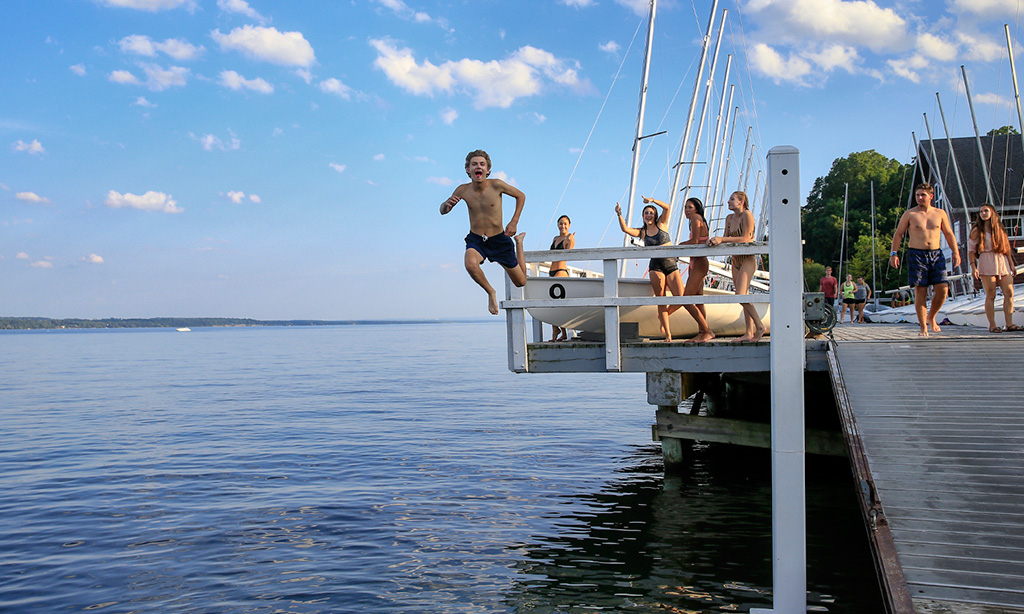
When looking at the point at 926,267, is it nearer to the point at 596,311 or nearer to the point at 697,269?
the point at 697,269

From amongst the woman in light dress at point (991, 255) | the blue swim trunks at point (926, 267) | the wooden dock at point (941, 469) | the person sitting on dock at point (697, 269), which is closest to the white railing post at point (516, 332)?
the person sitting on dock at point (697, 269)

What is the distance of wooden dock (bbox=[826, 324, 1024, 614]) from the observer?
4.17 meters

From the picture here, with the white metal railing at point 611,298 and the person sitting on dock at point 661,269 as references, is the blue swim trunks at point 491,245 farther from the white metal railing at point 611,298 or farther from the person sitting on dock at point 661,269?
the person sitting on dock at point 661,269

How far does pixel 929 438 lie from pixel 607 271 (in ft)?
11.1

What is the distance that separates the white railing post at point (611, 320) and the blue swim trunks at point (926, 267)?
4478mm

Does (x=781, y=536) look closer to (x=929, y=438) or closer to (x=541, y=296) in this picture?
(x=929, y=438)

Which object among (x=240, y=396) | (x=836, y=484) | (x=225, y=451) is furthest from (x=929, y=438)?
(x=240, y=396)

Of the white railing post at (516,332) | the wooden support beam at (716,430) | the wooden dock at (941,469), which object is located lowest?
the wooden support beam at (716,430)

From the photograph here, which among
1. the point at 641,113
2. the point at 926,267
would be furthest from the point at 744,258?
the point at 641,113

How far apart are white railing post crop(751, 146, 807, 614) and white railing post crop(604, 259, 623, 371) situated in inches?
139

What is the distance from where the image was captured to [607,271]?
8.20 metres

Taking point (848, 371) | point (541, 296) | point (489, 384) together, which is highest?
point (541, 296)

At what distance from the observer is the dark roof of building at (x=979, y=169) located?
120 feet

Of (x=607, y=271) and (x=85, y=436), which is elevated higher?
(x=607, y=271)
